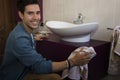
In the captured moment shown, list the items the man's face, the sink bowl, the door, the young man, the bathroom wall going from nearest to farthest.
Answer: the young man < the man's face < the sink bowl < the bathroom wall < the door

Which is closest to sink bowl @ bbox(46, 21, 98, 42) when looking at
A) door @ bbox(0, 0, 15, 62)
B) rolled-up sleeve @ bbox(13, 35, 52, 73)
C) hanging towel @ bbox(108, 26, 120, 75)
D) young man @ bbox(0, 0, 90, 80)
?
hanging towel @ bbox(108, 26, 120, 75)

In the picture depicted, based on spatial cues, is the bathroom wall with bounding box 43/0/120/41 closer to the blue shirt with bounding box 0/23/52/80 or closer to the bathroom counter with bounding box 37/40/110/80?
the bathroom counter with bounding box 37/40/110/80

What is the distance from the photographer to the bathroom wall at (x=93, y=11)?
1.97m

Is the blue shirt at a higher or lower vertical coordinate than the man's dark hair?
lower

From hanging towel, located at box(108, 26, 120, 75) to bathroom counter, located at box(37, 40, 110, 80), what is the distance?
9 centimetres

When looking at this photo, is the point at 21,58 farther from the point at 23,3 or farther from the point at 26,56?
the point at 23,3

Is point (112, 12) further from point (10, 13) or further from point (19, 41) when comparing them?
point (10, 13)

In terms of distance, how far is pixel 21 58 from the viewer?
1287 mm

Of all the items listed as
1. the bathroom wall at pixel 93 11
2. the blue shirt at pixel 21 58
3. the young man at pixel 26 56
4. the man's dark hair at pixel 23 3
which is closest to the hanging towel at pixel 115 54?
the bathroom wall at pixel 93 11

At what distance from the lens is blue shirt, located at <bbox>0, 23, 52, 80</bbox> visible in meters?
1.26

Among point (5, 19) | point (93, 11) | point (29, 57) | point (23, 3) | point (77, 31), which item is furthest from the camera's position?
point (5, 19)

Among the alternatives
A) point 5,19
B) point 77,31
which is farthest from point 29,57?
point 5,19

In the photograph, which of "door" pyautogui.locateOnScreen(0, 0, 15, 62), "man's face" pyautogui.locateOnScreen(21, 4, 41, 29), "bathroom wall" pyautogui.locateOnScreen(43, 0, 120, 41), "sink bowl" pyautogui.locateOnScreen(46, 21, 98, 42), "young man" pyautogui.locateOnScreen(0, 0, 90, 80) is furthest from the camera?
"door" pyautogui.locateOnScreen(0, 0, 15, 62)

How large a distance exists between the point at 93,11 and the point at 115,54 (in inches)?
22.8
